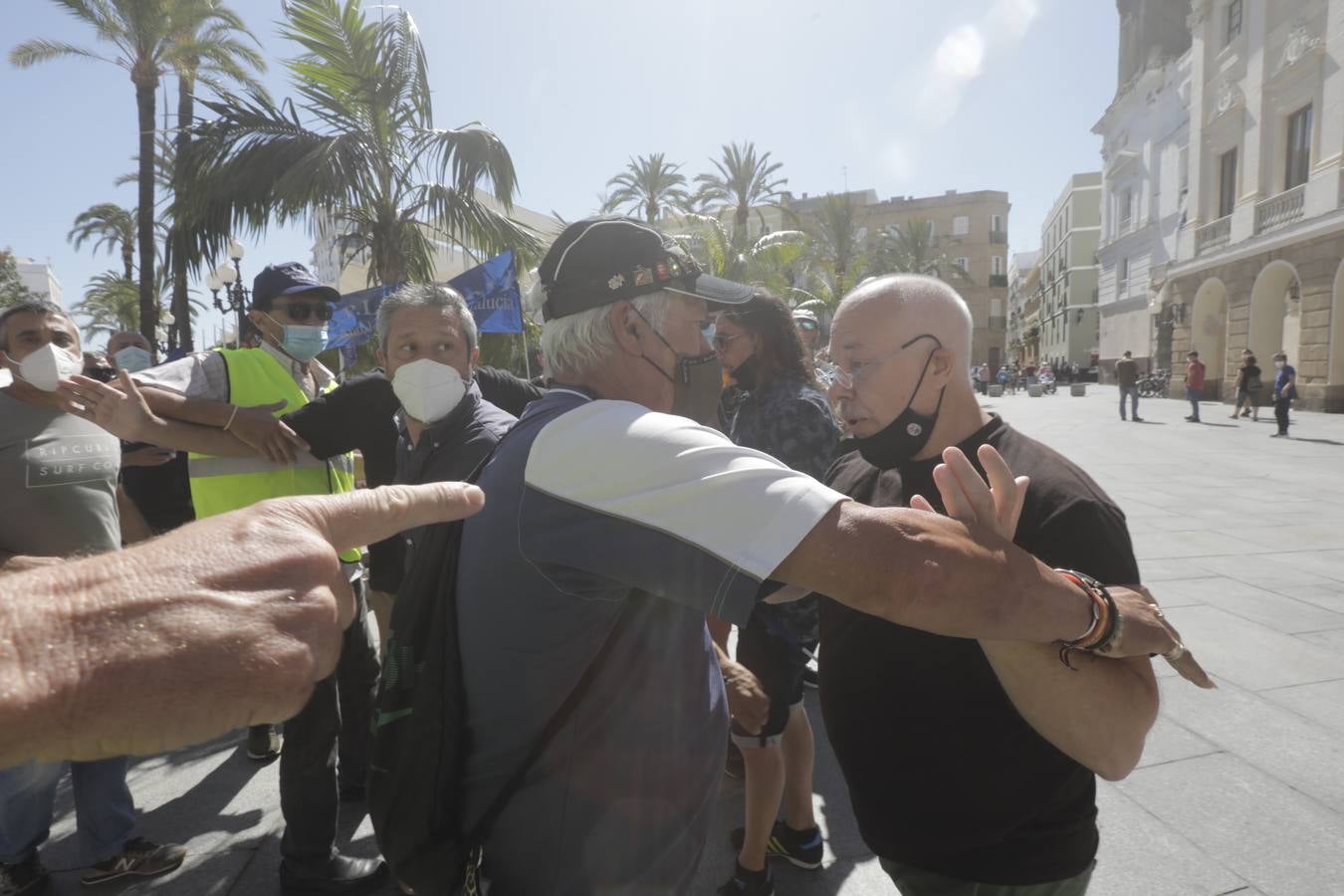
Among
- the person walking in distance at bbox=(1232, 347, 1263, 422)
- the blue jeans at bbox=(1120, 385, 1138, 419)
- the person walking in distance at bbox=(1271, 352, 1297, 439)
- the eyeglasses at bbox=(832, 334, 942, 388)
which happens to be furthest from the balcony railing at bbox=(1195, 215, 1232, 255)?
the eyeglasses at bbox=(832, 334, 942, 388)

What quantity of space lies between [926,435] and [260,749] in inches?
134

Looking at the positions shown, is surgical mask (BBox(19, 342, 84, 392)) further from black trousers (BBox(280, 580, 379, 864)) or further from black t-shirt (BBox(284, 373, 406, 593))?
black trousers (BBox(280, 580, 379, 864))

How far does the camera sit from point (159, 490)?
4180mm

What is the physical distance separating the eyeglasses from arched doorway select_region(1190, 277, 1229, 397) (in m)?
29.5

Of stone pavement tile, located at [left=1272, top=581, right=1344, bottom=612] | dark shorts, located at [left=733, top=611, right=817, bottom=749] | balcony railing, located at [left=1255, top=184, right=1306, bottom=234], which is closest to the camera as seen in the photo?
dark shorts, located at [left=733, top=611, right=817, bottom=749]

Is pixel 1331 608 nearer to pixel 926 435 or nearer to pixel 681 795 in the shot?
pixel 926 435

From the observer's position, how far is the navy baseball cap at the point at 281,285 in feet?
10.4

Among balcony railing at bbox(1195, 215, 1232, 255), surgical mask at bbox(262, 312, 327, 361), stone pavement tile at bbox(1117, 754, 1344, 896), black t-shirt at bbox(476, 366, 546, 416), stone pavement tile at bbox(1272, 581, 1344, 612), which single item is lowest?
stone pavement tile at bbox(1117, 754, 1344, 896)

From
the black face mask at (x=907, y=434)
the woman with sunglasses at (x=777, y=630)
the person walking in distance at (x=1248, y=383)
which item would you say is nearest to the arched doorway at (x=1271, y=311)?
the person walking in distance at (x=1248, y=383)

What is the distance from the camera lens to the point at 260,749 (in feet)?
11.3

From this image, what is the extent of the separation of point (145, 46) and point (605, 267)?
21.0 m

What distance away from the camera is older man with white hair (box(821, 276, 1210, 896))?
4.26 feet

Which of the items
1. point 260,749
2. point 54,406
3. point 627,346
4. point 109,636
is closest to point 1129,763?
point 627,346

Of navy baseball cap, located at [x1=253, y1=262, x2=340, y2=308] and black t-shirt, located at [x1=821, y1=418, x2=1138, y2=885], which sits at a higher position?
navy baseball cap, located at [x1=253, y1=262, x2=340, y2=308]
